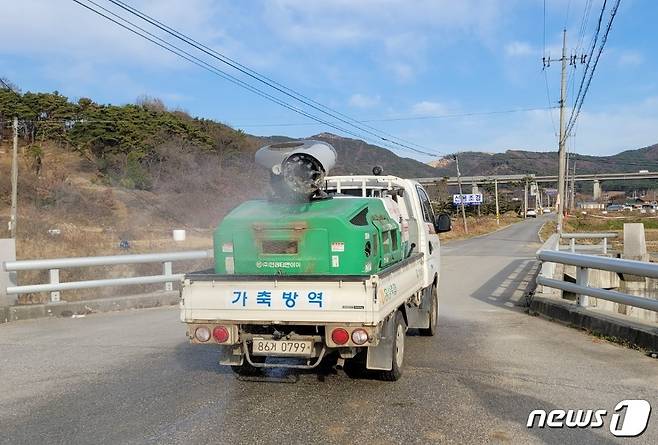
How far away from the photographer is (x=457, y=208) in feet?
297

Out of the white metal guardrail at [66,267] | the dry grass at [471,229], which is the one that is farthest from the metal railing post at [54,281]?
the dry grass at [471,229]

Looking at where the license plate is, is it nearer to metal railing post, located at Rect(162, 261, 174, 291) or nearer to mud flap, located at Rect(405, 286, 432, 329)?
mud flap, located at Rect(405, 286, 432, 329)

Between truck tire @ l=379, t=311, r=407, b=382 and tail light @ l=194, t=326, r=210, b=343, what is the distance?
183cm

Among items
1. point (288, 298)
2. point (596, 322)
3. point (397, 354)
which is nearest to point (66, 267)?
point (288, 298)

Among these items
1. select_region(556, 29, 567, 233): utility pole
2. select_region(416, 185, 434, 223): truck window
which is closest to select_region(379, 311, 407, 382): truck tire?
select_region(416, 185, 434, 223): truck window

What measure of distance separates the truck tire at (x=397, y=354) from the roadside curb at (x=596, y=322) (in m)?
3.34

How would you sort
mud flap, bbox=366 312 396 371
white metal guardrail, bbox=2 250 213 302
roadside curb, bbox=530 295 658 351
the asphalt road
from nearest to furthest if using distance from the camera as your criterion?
the asphalt road, mud flap, bbox=366 312 396 371, roadside curb, bbox=530 295 658 351, white metal guardrail, bbox=2 250 213 302

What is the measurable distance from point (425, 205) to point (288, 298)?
4086 millimetres

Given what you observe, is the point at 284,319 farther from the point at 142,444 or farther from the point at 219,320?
the point at 142,444

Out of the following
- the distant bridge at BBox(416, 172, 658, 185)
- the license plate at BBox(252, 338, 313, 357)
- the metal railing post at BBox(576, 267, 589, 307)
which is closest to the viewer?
the license plate at BBox(252, 338, 313, 357)

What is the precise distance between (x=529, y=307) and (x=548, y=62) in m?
34.3

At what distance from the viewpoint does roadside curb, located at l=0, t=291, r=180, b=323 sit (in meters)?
10.4

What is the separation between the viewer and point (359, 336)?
5.44 meters

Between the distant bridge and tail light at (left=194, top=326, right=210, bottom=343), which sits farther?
the distant bridge
